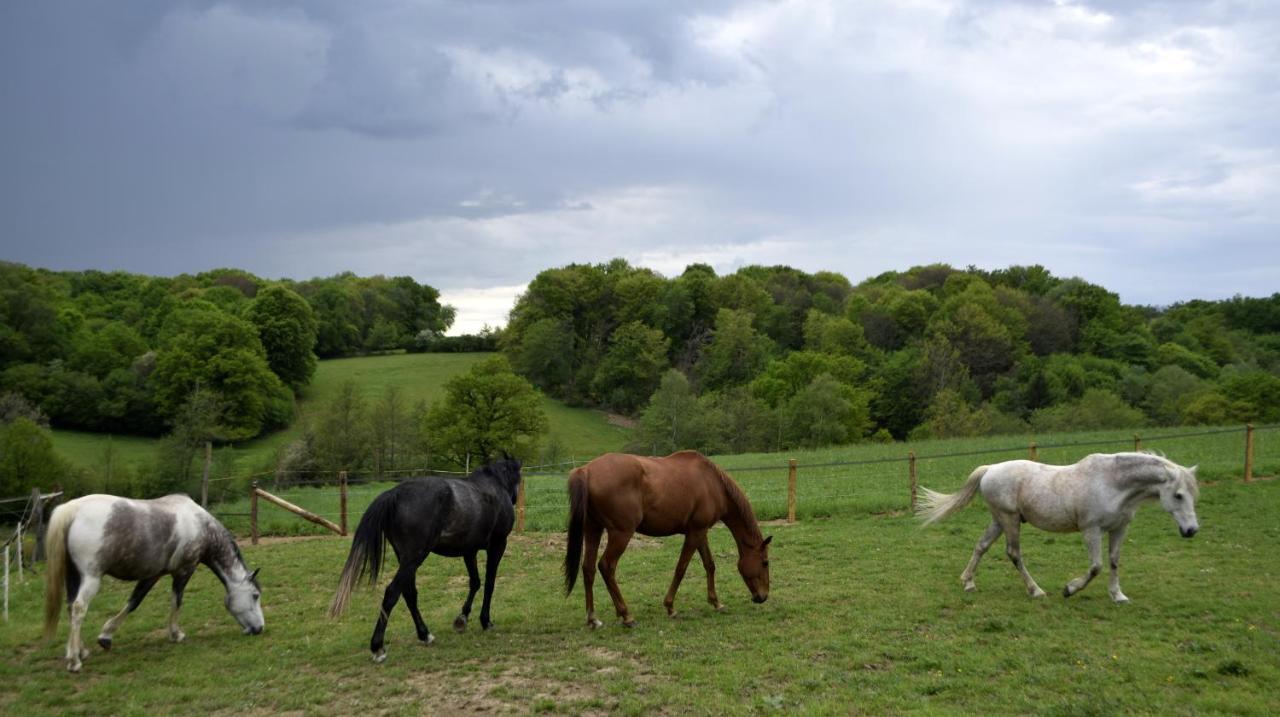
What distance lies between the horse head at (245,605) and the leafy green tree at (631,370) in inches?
1990

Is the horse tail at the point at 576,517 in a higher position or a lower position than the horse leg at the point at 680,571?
higher

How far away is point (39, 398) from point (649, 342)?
3819 centimetres

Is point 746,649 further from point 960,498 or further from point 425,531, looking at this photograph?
point 960,498

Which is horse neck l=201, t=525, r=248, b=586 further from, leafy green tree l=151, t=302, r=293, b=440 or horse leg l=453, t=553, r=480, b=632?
leafy green tree l=151, t=302, r=293, b=440

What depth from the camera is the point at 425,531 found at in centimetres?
718

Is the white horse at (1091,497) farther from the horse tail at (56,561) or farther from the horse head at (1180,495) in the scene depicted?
the horse tail at (56,561)

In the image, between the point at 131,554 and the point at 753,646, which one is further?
the point at 131,554

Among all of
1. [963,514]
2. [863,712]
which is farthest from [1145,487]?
[963,514]

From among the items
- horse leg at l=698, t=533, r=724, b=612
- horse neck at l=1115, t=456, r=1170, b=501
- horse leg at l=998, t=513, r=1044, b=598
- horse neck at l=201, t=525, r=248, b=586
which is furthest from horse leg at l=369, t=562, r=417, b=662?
horse neck at l=1115, t=456, r=1170, b=501

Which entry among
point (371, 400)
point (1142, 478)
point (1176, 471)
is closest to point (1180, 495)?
point (1176, 471)

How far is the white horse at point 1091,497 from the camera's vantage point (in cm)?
818

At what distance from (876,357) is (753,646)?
178ft

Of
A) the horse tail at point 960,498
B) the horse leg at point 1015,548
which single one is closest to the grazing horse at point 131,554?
the horse tail at point 960,498

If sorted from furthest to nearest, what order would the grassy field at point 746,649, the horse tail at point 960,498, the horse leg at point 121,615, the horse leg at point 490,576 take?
1. the horse tail at point 960,498
2. the horse leg at point 490,576
3. the horse leg at point 121,615
4. the grassy field at point 746,649
